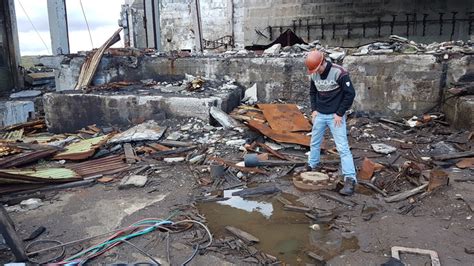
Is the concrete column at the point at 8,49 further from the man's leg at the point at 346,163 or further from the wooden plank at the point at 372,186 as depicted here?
the wooden plank at the point at 372,186

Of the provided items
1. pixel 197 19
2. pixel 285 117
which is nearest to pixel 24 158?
pixel 285 117

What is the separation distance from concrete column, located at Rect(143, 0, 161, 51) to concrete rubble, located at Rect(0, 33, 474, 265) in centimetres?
255

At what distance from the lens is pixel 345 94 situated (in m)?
4.96

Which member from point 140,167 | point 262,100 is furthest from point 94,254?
point 262,100

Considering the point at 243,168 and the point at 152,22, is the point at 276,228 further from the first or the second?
the point at 152,22

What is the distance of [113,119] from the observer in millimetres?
8391

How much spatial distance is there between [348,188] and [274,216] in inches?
47.1

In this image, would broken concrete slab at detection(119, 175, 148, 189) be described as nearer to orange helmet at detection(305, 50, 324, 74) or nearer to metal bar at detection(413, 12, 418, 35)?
orange helmet at detection(305, 50, 324, 74)

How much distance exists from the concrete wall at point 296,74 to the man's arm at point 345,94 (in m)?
3.65

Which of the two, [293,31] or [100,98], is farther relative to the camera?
[293,31]

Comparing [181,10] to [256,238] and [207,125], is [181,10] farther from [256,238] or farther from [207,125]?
[256,238]

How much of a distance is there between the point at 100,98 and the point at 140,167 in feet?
10.2

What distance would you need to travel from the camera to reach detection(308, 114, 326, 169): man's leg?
5339 millimetres

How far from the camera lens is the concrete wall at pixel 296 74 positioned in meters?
7.85
